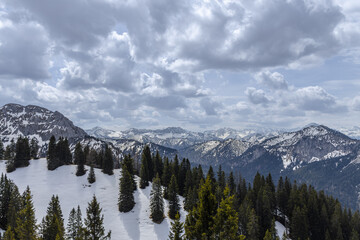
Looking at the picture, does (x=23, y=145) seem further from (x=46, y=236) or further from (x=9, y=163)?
(x=46, y=236)

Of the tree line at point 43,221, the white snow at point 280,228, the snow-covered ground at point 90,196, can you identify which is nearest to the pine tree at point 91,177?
the snow-covered ground at point 90,196

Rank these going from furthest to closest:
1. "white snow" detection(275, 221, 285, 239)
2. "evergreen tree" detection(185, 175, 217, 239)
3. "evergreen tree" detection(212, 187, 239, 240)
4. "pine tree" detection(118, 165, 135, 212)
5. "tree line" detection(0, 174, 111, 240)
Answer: "white snow" detection(275, 221, 285, 239) → "pine tree" detection(118, 165, 135, 212) → "tree line" detection(0, 174, 111, 240) → "evergreen tree" detection(185, 175, 217, 239) → "evergreen tree" detection(212, 187, 239, 240)

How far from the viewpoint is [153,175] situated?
4833 inches

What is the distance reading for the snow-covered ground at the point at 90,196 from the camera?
265 feet

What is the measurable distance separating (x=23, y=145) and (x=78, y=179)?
33777 mm

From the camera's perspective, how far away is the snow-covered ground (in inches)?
3184

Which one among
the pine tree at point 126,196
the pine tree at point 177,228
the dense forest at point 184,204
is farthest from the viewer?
the pine tree at point 126,196

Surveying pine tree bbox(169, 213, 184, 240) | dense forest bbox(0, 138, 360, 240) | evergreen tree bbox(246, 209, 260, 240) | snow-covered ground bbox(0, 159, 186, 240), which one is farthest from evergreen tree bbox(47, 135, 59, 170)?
pine tree bbox(169, 213, 184, 240)

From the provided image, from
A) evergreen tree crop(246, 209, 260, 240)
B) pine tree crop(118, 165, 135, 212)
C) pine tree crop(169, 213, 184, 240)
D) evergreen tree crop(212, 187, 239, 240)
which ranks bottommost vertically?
evergreen tree crop(246, 209, 260, 240)

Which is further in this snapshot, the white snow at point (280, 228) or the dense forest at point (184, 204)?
the white snow at point (280, 228)

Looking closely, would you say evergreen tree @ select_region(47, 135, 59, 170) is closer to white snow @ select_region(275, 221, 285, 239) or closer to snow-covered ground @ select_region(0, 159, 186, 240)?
snow-covered ground @ select_region(0, 159, 186, 240)

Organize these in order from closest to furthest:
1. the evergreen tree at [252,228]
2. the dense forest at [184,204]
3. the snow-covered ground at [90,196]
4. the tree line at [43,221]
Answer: the tree line at [43,221] < the dense forest at [184,204] < the evergreen tree at [252,228] < the snow-covered ground at [90,196]

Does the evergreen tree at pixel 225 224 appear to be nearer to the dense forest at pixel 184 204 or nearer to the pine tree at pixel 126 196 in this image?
the dense forest at pixel 184 204

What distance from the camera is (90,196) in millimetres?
94812
